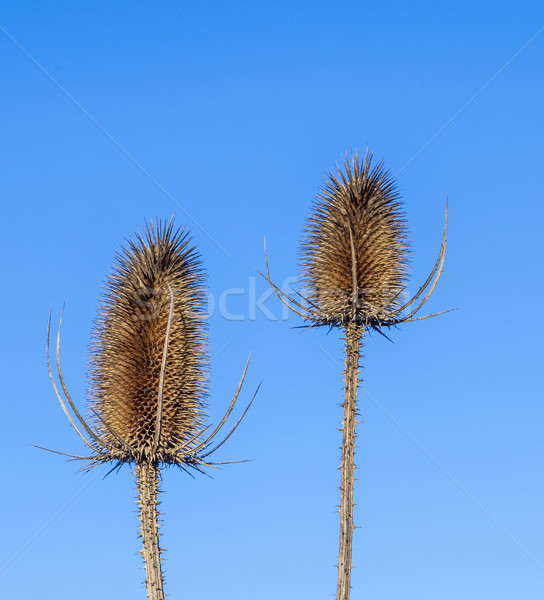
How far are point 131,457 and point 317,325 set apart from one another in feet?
11.7

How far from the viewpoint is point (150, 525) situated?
41.1 ft

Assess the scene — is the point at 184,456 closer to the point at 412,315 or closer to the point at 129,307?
the point at 129,307

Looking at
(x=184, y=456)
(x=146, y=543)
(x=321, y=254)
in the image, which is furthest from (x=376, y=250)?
(x=146, y=543)

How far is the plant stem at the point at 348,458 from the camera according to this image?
13.1 m

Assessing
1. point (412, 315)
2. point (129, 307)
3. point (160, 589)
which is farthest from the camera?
point (412, 315)

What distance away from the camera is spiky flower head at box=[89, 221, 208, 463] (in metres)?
12.8

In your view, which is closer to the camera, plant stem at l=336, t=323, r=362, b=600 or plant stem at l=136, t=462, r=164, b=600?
plant stem at l=136, t=462, r=164, b=600

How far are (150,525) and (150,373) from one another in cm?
191

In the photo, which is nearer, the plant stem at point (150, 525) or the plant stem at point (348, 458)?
the plant stem at point (150, 525)

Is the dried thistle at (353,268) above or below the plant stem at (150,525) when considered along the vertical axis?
above

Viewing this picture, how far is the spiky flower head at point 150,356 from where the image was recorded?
41.9 ft

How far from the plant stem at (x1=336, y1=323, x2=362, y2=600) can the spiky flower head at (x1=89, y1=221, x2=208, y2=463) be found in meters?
2.05

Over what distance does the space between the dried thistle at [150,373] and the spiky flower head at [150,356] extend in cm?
1

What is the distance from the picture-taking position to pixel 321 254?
15266 millimetres
